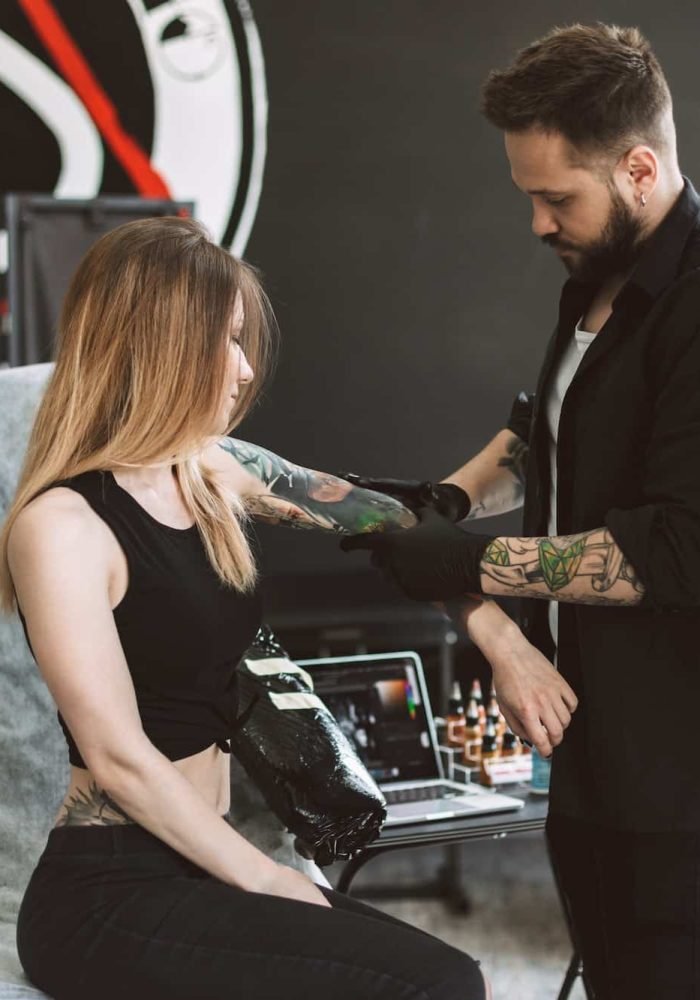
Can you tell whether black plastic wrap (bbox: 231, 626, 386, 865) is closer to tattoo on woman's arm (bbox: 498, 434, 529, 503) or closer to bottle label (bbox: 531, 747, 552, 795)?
tattoo on woman's arm (bbox: 498, 434, 529, 503)

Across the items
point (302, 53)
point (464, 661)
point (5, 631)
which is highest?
point (302, 53)

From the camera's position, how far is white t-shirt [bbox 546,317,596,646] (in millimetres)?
1787

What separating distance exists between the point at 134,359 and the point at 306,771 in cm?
75

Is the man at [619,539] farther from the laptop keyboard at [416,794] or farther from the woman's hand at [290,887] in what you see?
the laptop keyboard at [416,794]

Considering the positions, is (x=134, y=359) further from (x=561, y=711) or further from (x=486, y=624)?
(x=561, y=711)

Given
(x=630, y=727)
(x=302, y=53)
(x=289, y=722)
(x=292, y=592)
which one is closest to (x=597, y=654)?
(x=630, y=727)

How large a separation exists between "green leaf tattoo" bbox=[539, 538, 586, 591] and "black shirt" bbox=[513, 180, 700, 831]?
0.06m

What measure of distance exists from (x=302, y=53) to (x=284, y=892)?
9.36 feet

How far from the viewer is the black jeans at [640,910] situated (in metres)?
1.55

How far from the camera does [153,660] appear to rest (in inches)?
60.2

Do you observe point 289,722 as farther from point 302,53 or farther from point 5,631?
point 302,53

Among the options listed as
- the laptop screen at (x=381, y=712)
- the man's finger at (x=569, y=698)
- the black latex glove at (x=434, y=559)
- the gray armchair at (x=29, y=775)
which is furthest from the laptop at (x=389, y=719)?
the man's finger at (x=569, y=698)

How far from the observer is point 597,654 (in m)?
1.64

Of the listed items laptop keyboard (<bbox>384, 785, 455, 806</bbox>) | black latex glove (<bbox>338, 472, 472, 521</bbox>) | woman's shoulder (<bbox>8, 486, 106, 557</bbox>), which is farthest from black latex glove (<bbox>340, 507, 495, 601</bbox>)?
laptop keyboard (<bbox>384, 785, 455, 806</bbox>)
